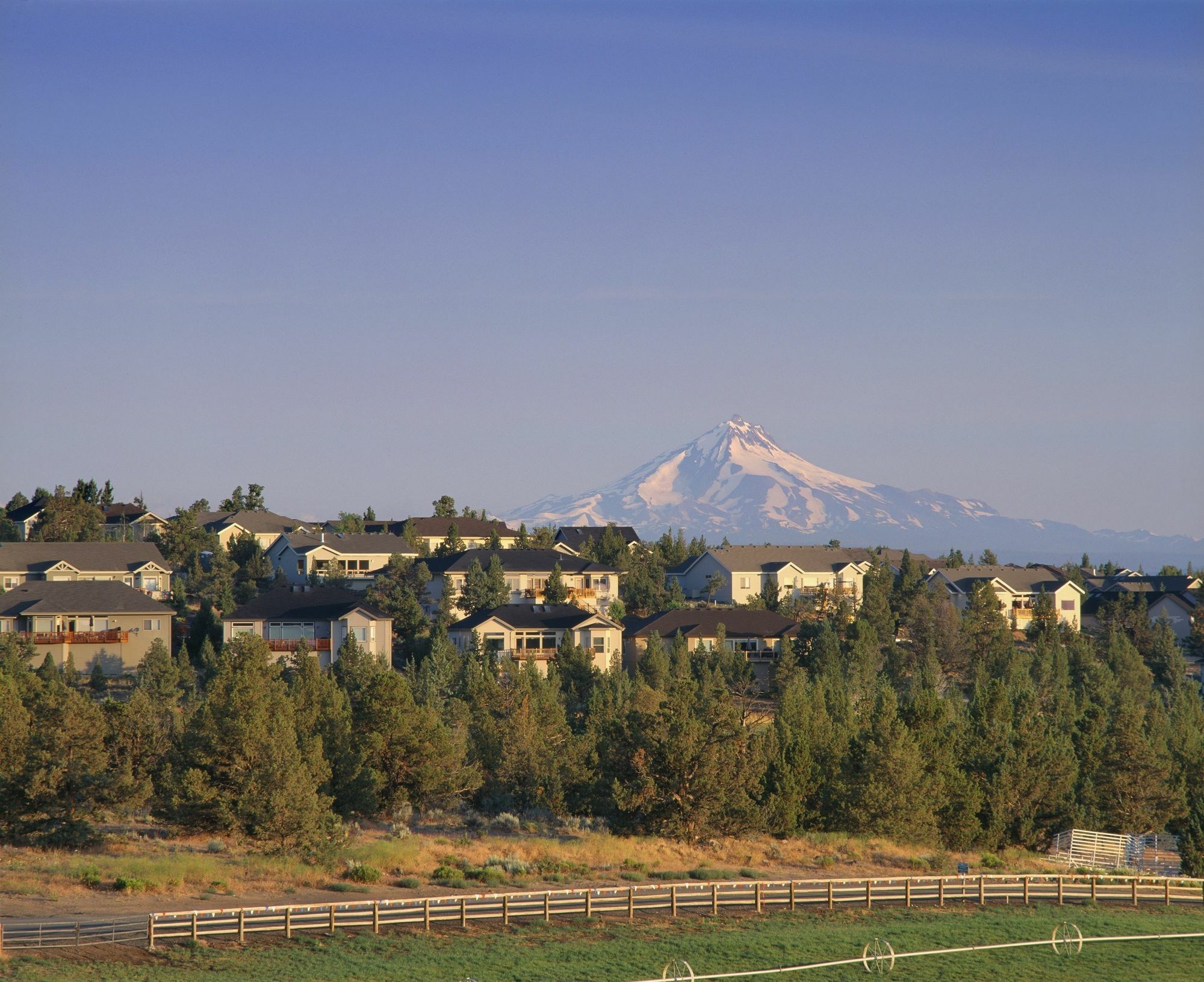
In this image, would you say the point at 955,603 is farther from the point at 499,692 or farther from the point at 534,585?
the point at 499,692

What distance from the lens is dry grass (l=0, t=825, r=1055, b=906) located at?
35719mm

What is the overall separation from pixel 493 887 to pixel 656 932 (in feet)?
23.9

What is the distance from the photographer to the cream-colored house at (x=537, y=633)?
87.5 meters

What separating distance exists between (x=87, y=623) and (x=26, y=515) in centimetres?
4457

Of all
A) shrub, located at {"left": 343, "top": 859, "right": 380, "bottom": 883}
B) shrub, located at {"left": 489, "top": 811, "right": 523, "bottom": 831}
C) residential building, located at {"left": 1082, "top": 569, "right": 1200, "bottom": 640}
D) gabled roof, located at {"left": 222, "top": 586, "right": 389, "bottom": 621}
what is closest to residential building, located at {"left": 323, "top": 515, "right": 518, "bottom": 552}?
gabled roof, located at {"left": 222, "top": 586, "right": 389, "bottom": 621}

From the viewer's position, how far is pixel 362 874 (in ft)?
125

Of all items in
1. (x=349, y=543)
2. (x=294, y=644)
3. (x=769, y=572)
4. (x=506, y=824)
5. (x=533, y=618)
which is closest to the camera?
(x=506, y=824)

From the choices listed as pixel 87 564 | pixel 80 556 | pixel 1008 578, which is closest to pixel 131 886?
pixel 87 564

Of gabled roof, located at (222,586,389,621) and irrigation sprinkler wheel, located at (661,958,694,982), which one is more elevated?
gabled roof, located at (222,586,389,621)

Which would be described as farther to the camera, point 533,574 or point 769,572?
point 769,572

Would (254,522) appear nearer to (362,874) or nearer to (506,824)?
(506,824)

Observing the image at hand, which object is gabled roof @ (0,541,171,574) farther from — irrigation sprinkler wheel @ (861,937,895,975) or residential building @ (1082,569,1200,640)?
residential building @ (1082,569,1200,640)

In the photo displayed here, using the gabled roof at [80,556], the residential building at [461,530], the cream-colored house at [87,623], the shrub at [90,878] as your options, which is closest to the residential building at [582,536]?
the residential building at [461,530]

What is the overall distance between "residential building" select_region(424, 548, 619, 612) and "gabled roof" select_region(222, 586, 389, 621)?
37.0 feet
